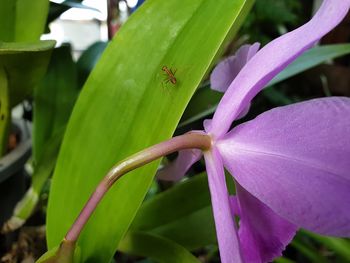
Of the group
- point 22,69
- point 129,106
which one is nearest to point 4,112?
point 22,69

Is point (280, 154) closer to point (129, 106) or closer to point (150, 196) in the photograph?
point (129, 106)

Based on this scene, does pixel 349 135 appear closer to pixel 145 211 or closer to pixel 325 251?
pixel 145 211

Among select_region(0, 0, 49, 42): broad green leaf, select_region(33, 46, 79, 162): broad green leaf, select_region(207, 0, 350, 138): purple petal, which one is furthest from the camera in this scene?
select_region(33, 46, 79, 162): broad green leaf

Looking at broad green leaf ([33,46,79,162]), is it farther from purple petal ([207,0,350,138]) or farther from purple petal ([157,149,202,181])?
purple petal ([207,0,350,138])

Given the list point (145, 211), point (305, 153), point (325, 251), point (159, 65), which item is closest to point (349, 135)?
point (305, 153)

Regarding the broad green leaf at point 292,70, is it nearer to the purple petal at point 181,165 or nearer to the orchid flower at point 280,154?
the purple petal at point 181,165

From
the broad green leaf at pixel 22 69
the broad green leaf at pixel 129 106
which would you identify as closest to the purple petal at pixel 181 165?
the broad green leaf at pixel 129 106

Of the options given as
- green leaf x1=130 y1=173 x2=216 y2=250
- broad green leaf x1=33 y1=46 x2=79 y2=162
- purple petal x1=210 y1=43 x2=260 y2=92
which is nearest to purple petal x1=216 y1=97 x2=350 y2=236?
purple petal x1=210 y1=43 x2=260 y2=92
